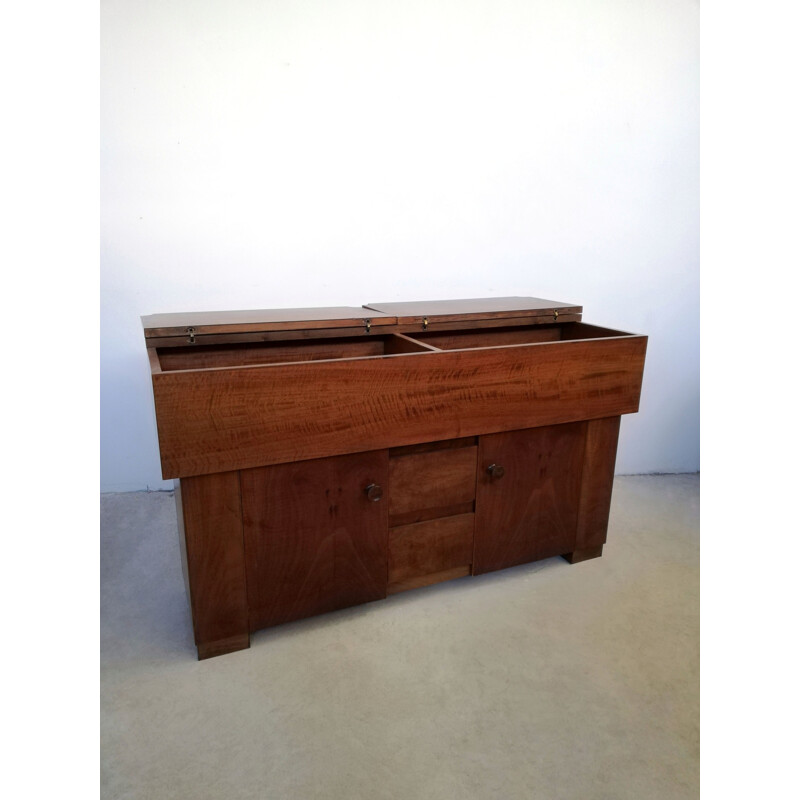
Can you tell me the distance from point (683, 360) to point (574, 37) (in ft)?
5.06

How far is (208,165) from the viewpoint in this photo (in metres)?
2.33

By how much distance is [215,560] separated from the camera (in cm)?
163

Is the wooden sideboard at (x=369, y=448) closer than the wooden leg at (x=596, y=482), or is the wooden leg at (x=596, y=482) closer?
the wooden sideboard at (x=369, y=448)

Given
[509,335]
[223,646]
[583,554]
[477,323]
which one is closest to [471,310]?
[477,323]

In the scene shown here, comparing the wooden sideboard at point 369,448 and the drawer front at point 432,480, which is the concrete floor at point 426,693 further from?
the drawer front at point 432,480

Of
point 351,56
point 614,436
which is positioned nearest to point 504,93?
point 351,56

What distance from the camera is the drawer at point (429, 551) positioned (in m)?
1.88

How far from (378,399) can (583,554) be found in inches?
41.1

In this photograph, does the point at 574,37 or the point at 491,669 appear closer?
the point at 491,669

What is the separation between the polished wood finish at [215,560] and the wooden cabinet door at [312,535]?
3 cm

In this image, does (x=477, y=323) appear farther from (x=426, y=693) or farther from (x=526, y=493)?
(x=426, y=693)

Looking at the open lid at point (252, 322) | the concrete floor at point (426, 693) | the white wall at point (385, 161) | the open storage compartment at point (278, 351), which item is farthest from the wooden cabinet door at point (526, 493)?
the white wall at point (385, 161)

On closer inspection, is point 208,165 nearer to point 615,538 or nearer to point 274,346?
point 274,346

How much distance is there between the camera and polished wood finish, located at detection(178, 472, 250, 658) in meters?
1.59
